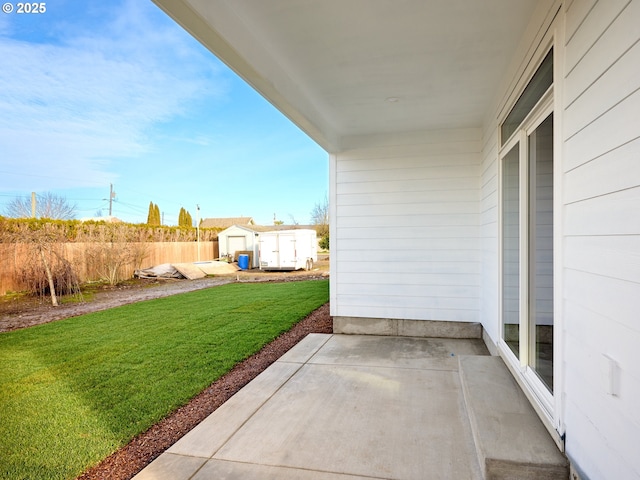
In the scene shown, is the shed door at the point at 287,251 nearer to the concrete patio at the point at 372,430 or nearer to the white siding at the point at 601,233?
the concrete patio at the point at 372,430

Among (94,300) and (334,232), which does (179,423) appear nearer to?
(334,232)

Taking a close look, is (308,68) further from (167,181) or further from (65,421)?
(167,181)

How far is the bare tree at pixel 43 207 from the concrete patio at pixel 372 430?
1984 cm

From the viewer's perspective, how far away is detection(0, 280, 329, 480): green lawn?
245cm

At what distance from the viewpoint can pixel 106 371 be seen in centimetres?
387

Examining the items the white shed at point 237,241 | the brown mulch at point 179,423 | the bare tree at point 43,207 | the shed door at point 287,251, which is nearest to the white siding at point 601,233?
the brown mulch at point 179,423

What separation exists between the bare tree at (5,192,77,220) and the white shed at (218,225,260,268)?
26.1 ft

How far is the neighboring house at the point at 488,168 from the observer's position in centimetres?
131

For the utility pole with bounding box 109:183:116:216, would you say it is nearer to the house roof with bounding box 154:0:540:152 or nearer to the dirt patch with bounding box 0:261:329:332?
the dirt patch with bounding box 0:261:329:332

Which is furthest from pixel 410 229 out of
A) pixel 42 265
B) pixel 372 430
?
pixel 42 265

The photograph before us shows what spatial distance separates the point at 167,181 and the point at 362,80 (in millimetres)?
27697

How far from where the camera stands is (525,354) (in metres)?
2.66

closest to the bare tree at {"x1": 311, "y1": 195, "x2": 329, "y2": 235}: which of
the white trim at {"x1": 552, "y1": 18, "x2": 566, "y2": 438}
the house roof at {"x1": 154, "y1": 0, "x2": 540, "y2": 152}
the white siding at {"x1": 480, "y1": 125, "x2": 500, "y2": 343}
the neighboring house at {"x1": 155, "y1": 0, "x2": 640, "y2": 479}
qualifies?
the neighboring house at {"x1": 155, "y1": 0, "x2": 640, "y2": 479}

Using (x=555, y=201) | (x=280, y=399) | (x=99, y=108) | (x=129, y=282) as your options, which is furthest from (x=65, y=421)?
(x=99, y=108)
